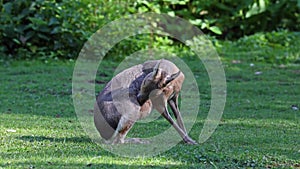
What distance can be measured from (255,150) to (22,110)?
3.60 m

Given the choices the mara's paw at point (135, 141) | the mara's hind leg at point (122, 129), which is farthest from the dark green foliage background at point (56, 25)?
the mara's hind leg at point (122, 129)

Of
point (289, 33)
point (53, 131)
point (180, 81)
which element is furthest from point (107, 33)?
point (180, 81)

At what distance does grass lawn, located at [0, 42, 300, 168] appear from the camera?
5.54 m

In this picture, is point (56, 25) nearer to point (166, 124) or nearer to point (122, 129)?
point (166, 124)

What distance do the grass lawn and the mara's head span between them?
0.58 meters

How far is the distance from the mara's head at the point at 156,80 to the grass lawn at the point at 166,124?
1.90 ft

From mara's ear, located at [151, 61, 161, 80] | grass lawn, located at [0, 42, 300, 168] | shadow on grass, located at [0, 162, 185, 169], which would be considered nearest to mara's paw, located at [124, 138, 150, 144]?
grass lawn, located at [0, 42, 300, 168]

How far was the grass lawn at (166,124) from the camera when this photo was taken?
5.54m

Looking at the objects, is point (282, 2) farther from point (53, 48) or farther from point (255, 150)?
point (255, 150)

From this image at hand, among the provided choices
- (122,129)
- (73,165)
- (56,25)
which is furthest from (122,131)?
(56,25)

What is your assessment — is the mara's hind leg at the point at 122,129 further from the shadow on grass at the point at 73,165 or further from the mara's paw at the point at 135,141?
the shadow on grass at the point at 73,165

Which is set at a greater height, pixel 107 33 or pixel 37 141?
pixel 37 141

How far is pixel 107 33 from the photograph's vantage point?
42.9 ft

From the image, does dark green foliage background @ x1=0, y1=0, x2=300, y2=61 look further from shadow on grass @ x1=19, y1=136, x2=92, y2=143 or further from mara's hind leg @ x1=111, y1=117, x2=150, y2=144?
mara's hind leg @ x1=111, y1=117, x2=150, y2=144
